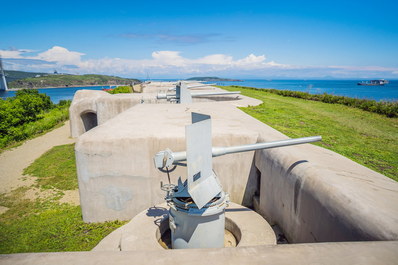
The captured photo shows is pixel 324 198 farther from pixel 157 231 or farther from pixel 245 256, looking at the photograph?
pixel 157 231

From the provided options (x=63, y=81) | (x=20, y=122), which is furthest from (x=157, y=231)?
(x=63, y=81)

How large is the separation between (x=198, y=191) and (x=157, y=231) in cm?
179

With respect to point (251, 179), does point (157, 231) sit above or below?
below

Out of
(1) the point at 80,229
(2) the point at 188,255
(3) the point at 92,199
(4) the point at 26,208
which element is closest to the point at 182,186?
(2) the point at 188,255

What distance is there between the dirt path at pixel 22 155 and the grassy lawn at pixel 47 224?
1036 millimetres

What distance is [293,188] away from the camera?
12.5ft

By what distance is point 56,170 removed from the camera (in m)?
11.0

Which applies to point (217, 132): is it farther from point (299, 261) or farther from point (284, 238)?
point (299, 261)

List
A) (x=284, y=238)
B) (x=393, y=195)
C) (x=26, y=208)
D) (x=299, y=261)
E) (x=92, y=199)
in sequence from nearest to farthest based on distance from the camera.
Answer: (x=299, y=261)
(x=393, y=195)
(x=284, y=238)
(x=92, y=199)
(x=26, y=208)

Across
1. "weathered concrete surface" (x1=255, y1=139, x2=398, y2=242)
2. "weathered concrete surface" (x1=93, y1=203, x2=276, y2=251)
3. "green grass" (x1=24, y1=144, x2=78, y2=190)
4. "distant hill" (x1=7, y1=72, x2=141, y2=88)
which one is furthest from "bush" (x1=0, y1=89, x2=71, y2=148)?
"distant hill" (x1=7, y1=72, x2=141, y2=88)

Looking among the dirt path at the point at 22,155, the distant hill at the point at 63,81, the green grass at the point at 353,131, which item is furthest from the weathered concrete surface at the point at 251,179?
the distant hill at the point at 63,81

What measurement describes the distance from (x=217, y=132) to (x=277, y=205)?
7.50 ft

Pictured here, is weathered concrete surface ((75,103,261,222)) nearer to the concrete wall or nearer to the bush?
the concrete wall

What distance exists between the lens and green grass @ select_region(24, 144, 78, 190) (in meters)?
9.50
